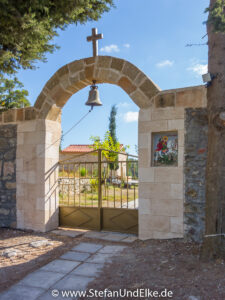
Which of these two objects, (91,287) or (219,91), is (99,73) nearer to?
(219,91)

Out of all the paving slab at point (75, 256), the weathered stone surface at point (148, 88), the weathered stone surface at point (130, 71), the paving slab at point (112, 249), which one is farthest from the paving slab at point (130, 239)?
the weathered stone surface at point (130, 71)

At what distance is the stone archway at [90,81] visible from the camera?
4570mm

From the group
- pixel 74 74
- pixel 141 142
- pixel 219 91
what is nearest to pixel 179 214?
pixel 141 142

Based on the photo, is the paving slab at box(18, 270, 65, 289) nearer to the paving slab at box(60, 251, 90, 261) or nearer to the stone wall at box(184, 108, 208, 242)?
the paving slab at box(60, 251, 90, 261)


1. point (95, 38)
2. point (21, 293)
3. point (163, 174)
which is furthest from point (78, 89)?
point (21, 293)

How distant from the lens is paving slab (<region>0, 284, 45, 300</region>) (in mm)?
2707

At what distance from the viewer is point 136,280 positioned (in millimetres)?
2912

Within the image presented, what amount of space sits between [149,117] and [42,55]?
2.55 m

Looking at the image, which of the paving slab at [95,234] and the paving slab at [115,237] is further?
the paving slab at [95,234]

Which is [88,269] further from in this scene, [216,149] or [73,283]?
[216,149]

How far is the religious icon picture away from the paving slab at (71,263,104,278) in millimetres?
1817

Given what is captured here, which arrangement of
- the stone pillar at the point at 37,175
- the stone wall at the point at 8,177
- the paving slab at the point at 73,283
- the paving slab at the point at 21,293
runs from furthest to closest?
the stone wall at the point at 8,177 → the stone pillar at the point at 37,175 → the paving slab at the point at 73,283 → the paving slab at the point at 21,293

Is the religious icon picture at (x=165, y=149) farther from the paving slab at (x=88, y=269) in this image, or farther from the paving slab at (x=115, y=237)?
the paving slab at (x=88, y=269)

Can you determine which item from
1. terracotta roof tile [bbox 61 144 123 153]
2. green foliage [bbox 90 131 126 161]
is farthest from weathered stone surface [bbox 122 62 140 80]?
terracotta roof tile [bbox 61 144 123 153]
